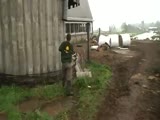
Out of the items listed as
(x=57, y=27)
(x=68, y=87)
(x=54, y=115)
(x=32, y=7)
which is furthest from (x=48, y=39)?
(x=54, y=115)

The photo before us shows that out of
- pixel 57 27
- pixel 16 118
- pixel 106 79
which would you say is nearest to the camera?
pixel 16 118

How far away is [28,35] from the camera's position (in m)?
9.07

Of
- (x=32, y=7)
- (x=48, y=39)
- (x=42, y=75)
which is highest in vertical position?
(x=32, y=7)

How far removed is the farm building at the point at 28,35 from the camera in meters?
8.91

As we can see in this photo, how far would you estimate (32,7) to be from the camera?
29.6 feet

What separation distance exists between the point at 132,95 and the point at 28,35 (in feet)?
13.8

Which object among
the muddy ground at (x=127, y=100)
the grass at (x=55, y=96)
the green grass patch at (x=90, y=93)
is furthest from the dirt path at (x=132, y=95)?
the grass at (x=55, y=96)

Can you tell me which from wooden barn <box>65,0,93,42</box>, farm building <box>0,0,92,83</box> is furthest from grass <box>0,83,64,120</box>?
wooden barn <box>65,0,93,42</box>

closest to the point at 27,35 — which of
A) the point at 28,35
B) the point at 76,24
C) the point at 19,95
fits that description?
the point at 28,35

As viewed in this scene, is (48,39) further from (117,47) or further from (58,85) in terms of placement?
(117,47)

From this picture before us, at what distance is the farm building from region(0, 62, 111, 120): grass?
751 mm

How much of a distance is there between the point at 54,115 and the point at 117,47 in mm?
17973

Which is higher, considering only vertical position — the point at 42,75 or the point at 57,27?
the point at 57,27

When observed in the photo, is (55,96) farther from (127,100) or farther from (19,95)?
(127,100)
